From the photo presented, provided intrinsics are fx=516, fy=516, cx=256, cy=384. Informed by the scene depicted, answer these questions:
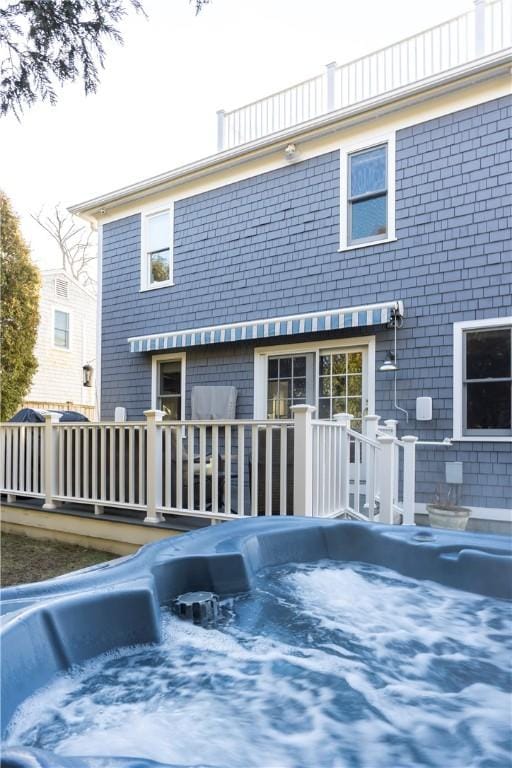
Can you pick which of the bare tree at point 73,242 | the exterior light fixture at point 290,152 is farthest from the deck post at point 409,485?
the bare tree at point 73,242

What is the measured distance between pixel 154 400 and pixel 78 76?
494 centimetres

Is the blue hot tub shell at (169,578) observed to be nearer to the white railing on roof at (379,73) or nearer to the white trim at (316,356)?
the white trim at (316,356)

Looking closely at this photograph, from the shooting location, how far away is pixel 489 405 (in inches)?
193

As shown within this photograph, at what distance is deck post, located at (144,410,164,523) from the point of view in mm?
3869

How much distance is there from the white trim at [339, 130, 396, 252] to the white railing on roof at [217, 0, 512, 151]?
41cm

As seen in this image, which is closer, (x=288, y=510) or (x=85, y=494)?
(x=288, y=510)

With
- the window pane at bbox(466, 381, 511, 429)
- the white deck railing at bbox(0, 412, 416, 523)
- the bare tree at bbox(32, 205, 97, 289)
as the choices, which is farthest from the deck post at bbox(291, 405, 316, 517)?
the bare tree at bbox(32, 205, 97, 289)

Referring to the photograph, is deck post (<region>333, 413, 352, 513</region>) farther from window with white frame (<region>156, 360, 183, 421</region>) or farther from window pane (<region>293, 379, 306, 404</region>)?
window with white frame (<region>156, 360, 183, 421</region>)

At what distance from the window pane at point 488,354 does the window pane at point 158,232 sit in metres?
4.35

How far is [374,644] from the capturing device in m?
1.93

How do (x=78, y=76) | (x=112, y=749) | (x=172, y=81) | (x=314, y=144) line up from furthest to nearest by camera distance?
(x=314, y=144)
(x=172, y=81)
(x=78, y=76)
(x=112, y=749)

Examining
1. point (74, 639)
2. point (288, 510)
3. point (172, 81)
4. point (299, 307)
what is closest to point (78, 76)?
point (172, 81)

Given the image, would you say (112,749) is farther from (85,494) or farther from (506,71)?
(506,71)

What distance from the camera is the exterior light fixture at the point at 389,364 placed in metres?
5.17
